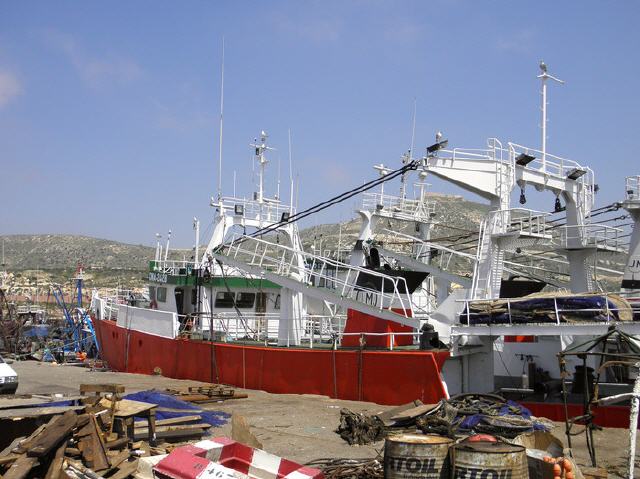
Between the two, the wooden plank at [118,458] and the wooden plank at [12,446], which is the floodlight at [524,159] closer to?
the wooden plank at [118,458]

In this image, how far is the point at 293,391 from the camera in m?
16.9

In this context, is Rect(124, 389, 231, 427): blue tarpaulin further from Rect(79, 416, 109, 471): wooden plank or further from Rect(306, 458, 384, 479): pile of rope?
Rect(306, 458, 384, 479): pile of rope

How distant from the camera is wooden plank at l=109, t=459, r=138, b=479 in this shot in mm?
7363

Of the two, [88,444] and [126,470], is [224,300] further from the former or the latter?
[126,470]

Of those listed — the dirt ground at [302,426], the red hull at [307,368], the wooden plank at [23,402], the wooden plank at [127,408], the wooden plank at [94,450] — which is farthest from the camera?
the red hull at [307,368]

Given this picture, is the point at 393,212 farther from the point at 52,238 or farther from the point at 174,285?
the point at 52,238

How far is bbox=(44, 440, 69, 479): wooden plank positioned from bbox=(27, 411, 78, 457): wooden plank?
0.09 metres

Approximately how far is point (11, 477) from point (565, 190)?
14654mm

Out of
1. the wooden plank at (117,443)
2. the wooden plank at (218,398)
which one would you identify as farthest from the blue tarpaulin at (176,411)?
the wooden plank at (117,443)

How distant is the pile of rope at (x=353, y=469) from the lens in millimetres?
7574

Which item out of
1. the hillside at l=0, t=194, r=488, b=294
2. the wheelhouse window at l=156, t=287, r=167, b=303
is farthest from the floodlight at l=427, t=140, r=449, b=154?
the hillside at l=0, t=194, r=488, b=294

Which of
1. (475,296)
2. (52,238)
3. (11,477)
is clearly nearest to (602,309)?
(475,296)

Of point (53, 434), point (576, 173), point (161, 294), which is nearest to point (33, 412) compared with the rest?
point (53, 434)

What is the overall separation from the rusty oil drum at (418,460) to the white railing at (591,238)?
36.4ft
